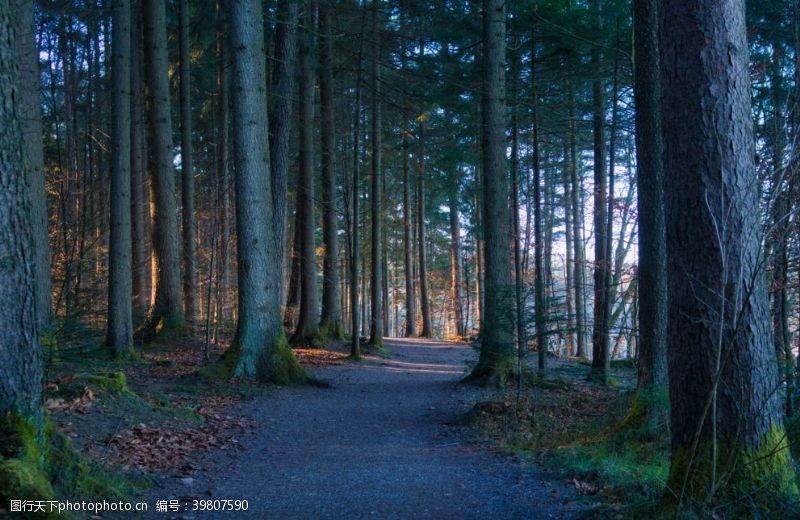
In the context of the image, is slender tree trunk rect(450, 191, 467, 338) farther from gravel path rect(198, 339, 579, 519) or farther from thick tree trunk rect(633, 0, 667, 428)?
thick tree trunk rect(633, 0, 667, 428)

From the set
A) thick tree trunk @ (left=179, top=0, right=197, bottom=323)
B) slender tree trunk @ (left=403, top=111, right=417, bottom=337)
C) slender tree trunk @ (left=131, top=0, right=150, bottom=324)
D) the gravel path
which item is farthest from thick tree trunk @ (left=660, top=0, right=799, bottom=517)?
slender tree trunk @ (left=403, top=111, right=417, bottom=337)

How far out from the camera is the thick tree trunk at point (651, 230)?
823 cm

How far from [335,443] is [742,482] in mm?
5683

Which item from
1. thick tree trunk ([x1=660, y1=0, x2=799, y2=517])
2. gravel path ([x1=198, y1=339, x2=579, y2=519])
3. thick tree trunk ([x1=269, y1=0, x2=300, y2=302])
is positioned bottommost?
gravel path ([x1=198, y1=339, x2=579, y2=519])

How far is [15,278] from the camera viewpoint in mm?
4609

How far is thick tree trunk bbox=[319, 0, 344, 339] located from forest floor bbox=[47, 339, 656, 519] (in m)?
7.40

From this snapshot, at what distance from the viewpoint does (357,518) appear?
5.45 metres

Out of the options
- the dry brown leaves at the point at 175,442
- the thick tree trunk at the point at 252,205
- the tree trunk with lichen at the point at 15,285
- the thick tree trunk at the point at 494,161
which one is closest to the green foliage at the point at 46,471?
the tree trunk with lichen at the point at 15,285

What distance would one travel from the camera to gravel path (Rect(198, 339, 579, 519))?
573 cm

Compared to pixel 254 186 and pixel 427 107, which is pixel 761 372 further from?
pixel 427 107

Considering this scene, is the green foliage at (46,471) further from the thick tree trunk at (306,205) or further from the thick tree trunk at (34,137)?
the thick tree trunk at (306,205)

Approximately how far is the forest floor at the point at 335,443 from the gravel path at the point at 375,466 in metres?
0.02

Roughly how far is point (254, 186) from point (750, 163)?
381 inches

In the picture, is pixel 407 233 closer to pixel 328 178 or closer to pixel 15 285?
pixel 328 178
